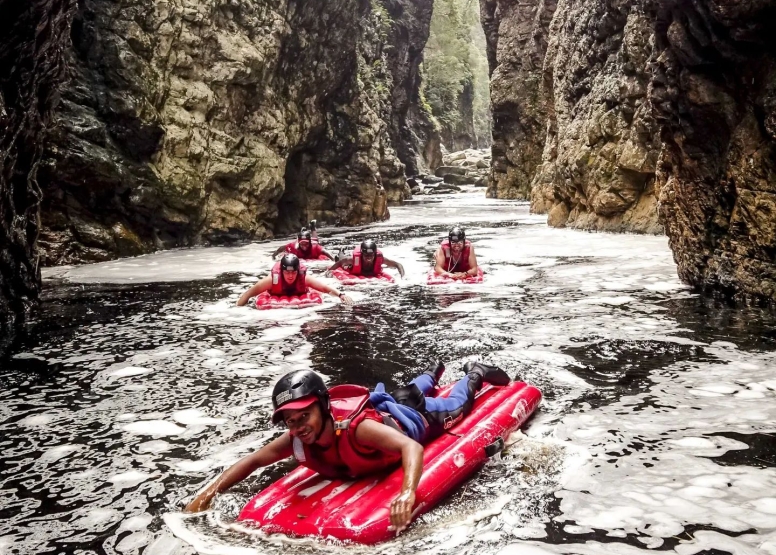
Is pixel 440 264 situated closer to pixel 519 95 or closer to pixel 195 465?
pixel 195 465

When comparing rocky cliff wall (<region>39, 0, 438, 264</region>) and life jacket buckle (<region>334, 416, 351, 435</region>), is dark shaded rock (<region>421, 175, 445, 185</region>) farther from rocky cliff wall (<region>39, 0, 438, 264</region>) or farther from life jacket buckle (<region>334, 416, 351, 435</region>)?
life jacket buckle (<region>334, 416, 351, 435</region>)

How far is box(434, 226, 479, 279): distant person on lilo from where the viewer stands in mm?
12141

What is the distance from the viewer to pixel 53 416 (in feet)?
18.0

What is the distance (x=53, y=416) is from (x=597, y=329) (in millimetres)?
5877

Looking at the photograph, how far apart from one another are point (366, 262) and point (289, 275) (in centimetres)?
248

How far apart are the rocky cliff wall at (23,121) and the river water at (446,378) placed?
0.58 m

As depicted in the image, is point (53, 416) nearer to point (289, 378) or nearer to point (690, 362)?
point (289, 378)

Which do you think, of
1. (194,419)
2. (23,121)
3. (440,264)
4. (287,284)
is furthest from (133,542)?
(440,264)

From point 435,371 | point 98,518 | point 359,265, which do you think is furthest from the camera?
point 359,265

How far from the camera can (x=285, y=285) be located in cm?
1038

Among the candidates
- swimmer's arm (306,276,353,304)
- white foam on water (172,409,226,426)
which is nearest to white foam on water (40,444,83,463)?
white foam on water (172,409,226,426)

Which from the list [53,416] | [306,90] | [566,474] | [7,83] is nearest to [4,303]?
[7,83]

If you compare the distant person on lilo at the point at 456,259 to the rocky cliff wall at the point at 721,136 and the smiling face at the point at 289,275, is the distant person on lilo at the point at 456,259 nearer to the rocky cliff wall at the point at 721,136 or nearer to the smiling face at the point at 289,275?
the smiling face at the point at 289,275

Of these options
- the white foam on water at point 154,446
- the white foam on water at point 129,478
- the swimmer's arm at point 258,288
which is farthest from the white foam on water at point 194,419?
the swimmer's arm at point 258,288
